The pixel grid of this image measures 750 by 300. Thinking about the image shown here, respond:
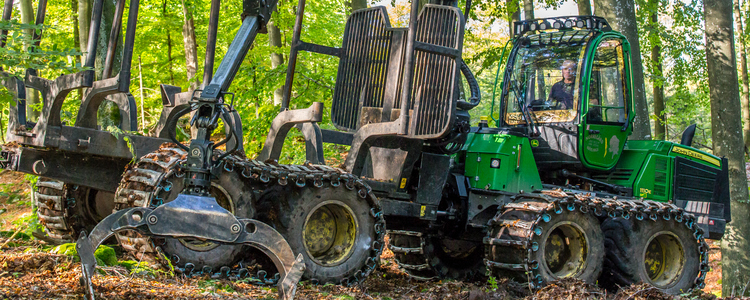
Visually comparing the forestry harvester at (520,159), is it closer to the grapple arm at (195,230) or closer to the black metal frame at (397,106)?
the black metal frame at (397,106)

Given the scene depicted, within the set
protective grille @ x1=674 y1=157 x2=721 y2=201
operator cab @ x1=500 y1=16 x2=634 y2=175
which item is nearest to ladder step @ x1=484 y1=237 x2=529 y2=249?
operator cab @ x1=500 y1=16 x2=634 y2=175

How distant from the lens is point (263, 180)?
530cm

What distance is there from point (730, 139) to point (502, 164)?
17.9 ft

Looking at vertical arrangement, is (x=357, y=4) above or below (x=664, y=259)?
above

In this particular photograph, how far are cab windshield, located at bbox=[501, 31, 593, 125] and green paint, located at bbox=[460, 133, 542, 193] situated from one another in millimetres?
787

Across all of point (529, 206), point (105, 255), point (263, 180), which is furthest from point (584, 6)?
point (105, 255)

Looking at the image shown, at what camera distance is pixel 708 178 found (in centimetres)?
913

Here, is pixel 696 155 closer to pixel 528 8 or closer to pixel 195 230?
pixel 195 230

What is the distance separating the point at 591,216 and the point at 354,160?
9.03ft

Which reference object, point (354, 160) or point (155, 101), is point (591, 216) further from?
point (155, 101)

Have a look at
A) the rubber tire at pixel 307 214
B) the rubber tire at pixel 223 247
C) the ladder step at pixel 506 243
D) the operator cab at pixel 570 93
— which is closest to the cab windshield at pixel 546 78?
the operator cab at pixel 570 93

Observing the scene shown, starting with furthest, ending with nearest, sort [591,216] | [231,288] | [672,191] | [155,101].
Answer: [155,101]
[672,191]
[591,216]
[231,288]

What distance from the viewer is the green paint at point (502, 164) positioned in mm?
7332

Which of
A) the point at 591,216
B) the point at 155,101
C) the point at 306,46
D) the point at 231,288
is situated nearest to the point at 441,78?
the point at 306,46
